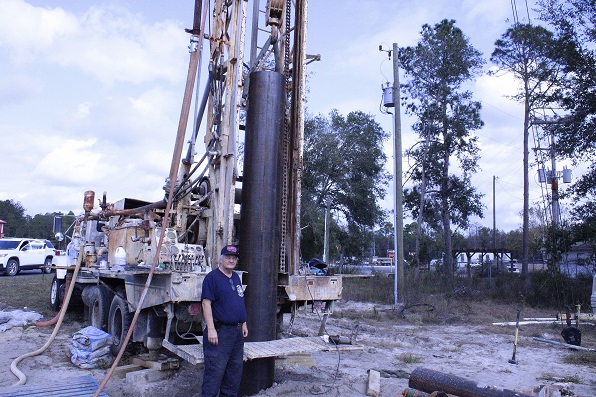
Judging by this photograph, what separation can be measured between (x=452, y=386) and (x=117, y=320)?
17.4ft

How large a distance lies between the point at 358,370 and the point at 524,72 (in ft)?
80.8

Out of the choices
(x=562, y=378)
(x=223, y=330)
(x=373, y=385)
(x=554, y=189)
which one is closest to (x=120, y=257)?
(x=223, y=330)

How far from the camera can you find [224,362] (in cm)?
519

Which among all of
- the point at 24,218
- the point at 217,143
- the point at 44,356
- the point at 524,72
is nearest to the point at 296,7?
the point at 217,143

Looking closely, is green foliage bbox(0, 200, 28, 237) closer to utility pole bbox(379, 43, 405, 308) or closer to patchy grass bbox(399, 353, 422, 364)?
utility pole bbox(379, 43, 405, 308)

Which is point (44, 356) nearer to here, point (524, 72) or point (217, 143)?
point (217, 143)

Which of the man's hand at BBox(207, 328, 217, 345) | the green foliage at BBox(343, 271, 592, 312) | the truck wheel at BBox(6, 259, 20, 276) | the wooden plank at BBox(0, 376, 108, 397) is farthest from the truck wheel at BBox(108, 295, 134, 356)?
the truck wheel at BBox(6, 259, 20, 276)

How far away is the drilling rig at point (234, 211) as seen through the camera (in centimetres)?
618

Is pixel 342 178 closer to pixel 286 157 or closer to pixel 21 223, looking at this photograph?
pixel 286 157

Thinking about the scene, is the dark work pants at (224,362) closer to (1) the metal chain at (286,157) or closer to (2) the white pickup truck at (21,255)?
(1) the metal chain at (286,157)

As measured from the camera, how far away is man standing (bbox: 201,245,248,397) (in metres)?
5.15

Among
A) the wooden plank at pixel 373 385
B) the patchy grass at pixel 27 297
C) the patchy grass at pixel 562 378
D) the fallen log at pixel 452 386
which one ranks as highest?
the fallen log at pixel 452 386

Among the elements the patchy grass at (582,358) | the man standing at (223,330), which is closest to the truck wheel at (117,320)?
the man standing at (223,330)

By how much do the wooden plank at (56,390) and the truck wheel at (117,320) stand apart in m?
1.78
